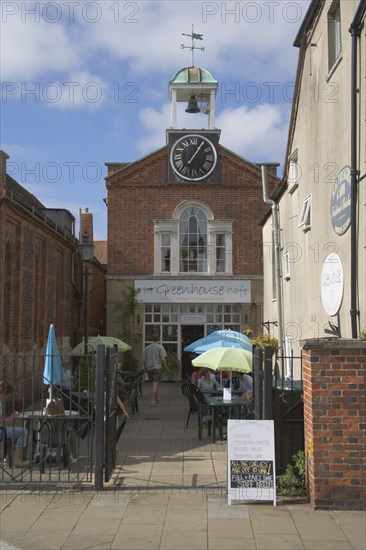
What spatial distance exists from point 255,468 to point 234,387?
8520mm

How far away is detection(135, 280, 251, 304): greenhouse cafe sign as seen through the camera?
84.7ft

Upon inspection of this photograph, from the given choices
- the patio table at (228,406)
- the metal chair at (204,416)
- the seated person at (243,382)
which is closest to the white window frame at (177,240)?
the seated person at (243,382)

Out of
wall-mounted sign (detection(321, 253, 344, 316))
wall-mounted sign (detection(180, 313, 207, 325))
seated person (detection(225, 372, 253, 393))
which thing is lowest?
seated person (detection(225, 372, 253, 393))

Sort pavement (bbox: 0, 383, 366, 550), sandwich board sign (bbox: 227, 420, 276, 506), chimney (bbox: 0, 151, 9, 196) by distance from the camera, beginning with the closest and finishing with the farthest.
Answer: pavement (bbox: 0, 383, 366, 550) → sandwich board sign (bbox: 227, 420, 276, 506) → chimney (bbox: 0, 151, 9, 196)

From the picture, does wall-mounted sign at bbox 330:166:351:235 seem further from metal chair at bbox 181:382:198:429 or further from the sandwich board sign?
metal chair at bbox 181:382:198:429

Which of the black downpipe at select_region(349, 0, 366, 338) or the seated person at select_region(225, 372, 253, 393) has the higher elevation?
the black downpipe at select_region(349, 0, 366, 338)

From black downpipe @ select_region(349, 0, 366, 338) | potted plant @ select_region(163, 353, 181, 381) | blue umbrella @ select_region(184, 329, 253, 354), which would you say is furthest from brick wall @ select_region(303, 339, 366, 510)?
potted plant @ select_region(163, 353, 181, 381)

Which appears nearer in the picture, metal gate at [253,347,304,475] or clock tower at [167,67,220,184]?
metal gate at [253,347,304,475]

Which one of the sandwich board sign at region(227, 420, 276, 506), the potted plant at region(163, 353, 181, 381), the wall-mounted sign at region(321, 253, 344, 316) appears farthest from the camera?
the potted plant at region(163, 353, 181, 381)

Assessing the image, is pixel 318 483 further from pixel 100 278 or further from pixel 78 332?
pixel 100 278

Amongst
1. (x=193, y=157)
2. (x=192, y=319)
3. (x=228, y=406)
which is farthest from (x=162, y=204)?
(x=228, y=406)

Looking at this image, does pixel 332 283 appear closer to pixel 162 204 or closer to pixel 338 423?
pixel 338 423

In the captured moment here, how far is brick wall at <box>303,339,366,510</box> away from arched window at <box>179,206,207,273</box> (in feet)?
61.0

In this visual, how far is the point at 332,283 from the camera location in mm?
11711
